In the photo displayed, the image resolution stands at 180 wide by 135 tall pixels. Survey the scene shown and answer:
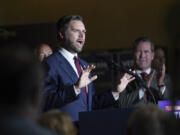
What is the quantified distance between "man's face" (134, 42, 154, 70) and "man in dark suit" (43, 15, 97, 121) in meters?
1.26

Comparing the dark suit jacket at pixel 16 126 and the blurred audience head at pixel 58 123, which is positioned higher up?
the dark suit jacket at pixel 16 126

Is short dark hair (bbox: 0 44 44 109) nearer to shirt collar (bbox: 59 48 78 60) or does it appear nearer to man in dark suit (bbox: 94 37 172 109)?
man in dark suit (bbox: 94 37 172 109)

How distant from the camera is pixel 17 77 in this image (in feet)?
5.44

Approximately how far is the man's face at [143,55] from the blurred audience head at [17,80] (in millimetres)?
3777

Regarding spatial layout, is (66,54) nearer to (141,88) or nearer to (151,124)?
(141,88)

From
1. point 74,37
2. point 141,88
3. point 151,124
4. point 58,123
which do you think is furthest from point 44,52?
point 151,124

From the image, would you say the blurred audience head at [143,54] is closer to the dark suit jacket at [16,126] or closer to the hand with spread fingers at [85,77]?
the hand with spread fingers at [85,77]

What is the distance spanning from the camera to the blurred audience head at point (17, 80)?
A: 65.3 inches

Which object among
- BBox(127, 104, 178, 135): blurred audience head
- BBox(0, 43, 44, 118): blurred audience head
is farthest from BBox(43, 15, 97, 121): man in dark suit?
BBox(0, 43, 44, 118): blurred audience head

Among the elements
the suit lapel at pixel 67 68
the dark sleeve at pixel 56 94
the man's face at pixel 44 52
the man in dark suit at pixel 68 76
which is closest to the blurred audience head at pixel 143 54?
the man's face at pixel 44 52

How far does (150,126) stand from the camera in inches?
82.7

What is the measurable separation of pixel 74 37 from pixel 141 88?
89 centimetres

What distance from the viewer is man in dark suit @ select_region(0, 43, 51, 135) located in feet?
5.44

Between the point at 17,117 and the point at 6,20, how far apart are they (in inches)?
258
